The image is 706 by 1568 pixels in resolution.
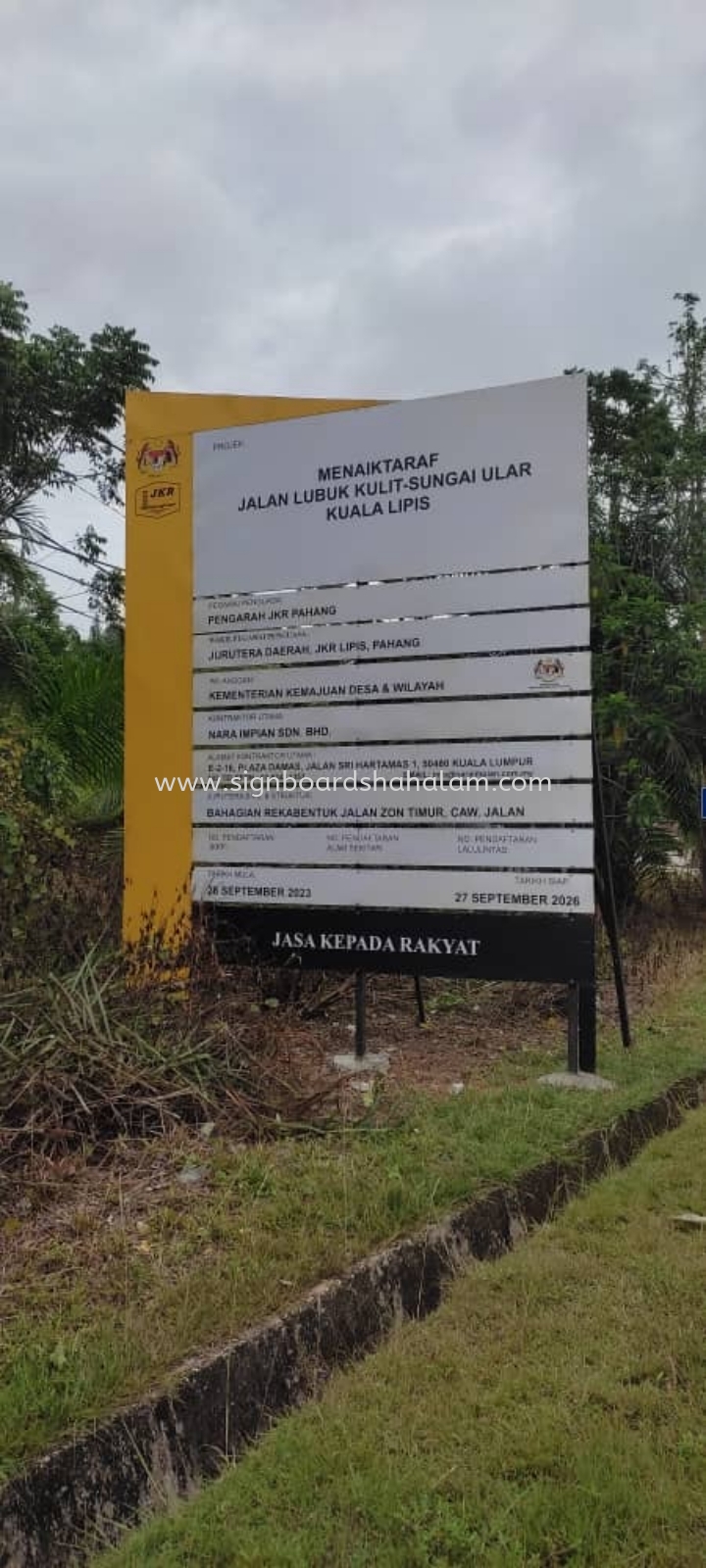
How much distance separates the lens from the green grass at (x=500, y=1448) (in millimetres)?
2027

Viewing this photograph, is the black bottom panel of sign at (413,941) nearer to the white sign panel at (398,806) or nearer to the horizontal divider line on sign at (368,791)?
the white sign panel at (398,806)

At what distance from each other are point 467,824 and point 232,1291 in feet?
8.97

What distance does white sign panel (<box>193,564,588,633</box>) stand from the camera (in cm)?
505

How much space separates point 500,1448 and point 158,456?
5.08 metres

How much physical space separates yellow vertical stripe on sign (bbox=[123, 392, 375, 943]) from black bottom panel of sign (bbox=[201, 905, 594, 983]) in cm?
44

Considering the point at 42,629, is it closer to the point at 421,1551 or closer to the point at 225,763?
the point at 225,763

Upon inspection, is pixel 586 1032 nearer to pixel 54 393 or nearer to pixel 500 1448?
pixel 500 1448

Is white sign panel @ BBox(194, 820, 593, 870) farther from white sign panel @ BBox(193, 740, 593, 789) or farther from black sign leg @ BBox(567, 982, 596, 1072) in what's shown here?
black sign leg @ BBox(567, 982, 596, 1072)

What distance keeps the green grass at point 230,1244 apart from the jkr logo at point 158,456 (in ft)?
11.9

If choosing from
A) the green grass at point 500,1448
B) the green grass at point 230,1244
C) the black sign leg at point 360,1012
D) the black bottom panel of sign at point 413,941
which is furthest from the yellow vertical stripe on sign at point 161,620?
the green grass at point 500,1448

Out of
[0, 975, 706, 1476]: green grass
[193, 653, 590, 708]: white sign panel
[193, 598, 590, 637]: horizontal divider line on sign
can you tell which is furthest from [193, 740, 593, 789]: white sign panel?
[0, 975, 706, 1476]: green grass

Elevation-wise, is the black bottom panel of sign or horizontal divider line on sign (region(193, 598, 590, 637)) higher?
horizontal divider line on sign (region(193, 598, 590, 637))

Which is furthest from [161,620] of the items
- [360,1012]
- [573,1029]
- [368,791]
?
[573,1029]

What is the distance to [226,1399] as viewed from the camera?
2510mm
